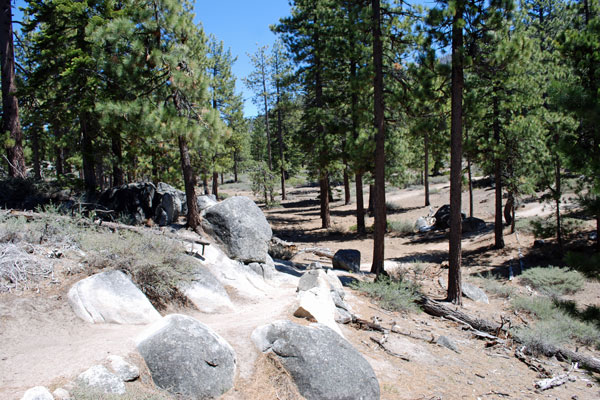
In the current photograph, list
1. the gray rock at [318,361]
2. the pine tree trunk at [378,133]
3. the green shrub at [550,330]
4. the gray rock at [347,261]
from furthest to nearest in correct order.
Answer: the gray rock at [347,261] → the pine tree trunk at [378,133] → the green shrub at [550,330] → the gray rock at [318,361]

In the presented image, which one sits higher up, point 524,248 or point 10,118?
point 10,118

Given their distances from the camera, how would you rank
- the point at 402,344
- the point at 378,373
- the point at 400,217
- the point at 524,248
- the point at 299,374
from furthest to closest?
1. the point at 400,217
2. the point at 524,248
3. the point at 402,344
4. the point at 378,373
5. the point at 299,374

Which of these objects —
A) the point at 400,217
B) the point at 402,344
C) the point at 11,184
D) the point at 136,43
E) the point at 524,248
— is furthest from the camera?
the point at 400,217

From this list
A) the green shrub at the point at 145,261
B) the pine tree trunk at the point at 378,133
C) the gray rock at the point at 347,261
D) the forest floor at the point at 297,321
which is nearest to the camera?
the forest floor at the point at 297,321

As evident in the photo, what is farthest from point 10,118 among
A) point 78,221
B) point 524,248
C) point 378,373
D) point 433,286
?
point 524,248

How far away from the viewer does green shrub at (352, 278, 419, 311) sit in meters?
9.74

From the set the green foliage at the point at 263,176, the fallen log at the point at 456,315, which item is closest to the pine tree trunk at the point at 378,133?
the fallen log at the point at 456,315

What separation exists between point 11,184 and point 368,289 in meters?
11.4

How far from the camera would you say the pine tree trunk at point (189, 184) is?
1116cm

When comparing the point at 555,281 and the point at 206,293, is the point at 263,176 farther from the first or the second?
the point at 206,293

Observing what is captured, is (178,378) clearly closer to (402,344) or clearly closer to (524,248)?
(402,344)

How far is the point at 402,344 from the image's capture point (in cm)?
750

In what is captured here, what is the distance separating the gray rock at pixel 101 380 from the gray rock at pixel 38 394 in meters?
0.34

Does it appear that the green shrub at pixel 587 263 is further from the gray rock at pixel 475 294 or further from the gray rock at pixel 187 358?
the gray rock at pixel 475 294
